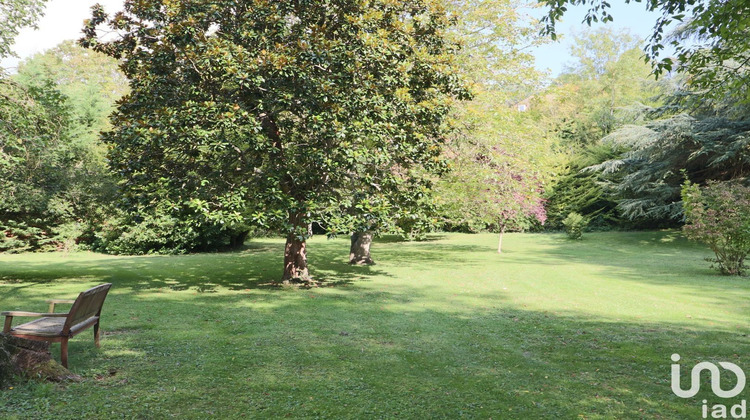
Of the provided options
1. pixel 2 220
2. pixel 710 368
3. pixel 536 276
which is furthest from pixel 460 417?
pixel 2 220

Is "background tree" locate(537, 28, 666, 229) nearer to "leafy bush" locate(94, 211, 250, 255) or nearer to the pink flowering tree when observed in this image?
the pink flowering tree

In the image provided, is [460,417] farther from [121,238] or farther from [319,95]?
[121,238]

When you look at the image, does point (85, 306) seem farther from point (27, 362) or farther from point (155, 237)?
point (155, 237)

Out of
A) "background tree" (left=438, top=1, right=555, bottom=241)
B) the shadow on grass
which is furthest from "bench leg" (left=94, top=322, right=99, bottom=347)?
"background tree" (left=438, top=1, right=555, bottom=241)

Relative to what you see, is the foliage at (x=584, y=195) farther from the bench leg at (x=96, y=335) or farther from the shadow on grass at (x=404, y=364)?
the bench leg at (x=96, y=335)

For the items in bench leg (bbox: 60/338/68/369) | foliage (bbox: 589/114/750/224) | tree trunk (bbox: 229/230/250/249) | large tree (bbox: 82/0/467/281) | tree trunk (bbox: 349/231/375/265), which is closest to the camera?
bench leg (bbox: 60/338/68/369)

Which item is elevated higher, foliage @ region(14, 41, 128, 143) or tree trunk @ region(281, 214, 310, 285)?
foliage @ region(14, 41, 128, 143)

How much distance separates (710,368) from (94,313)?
734cm

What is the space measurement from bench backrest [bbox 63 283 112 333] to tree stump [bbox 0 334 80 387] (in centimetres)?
31

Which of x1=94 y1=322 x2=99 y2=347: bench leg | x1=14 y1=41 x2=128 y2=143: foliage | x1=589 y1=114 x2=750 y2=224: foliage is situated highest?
x1=14 y1=41 x2=128 y2=143: foliage

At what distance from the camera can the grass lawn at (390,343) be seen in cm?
444

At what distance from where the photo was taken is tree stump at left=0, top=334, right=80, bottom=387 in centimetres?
450

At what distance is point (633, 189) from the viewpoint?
2789cm

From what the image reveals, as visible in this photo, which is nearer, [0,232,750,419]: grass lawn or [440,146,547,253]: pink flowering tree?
[0,232,750,419]: grass lawn
